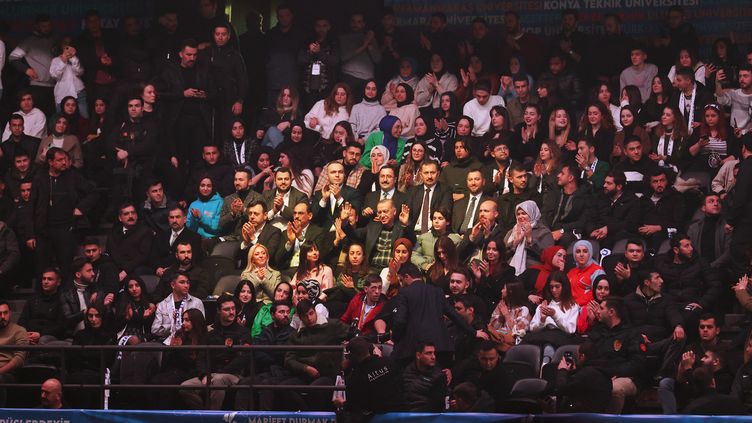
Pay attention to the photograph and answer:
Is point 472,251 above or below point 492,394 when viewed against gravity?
above

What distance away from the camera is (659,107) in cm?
1702

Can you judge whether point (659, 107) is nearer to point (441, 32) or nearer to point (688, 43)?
point (688, 43)

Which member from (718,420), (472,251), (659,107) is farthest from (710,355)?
(659,107)

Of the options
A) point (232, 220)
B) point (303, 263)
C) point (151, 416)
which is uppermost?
point (232, 220)

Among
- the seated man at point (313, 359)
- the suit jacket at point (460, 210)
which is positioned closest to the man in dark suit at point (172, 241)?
the seated man at point (313, 359)

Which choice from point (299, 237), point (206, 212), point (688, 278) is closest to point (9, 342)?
point (206, 212)

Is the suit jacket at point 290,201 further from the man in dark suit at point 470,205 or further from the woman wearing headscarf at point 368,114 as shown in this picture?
the man in dark suit at point 470,205

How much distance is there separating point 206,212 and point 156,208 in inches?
25.8

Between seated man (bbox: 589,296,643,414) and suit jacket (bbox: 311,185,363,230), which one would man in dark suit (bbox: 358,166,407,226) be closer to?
suit jacket (bbox: 311,185,363,230)

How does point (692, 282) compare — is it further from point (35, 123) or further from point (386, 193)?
point (35, 123)

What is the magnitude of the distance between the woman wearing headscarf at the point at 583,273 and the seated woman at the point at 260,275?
3338 millimetres

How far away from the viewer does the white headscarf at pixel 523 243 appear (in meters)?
15.4

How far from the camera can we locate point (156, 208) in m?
17.5

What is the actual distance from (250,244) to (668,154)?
199 inches
